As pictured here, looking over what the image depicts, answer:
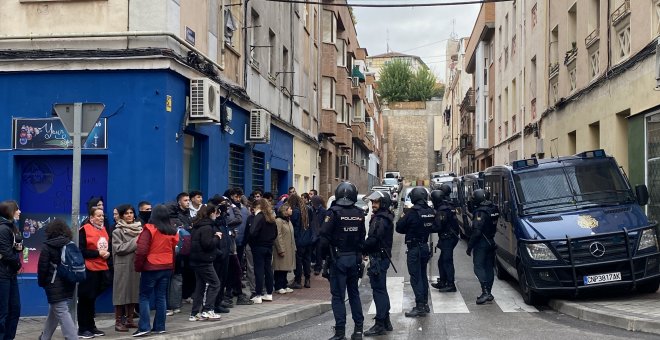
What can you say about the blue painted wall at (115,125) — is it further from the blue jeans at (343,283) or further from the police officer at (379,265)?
the police officer at (379,265)

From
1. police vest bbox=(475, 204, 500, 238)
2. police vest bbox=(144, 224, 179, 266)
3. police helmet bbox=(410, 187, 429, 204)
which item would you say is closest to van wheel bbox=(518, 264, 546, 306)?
police vest bbox=(475, 204, 500, 238)

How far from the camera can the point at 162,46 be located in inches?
404

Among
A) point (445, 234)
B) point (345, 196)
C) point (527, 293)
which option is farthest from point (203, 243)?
point (527, 293)

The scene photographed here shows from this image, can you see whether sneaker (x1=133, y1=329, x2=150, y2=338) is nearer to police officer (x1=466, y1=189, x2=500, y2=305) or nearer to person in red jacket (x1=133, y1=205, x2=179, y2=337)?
person in red jacket (x1=133, y1=205, x2=179, y2=337)

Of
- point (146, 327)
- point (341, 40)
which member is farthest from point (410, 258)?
point (341, 40)

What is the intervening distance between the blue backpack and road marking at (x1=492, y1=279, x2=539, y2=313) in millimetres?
6025

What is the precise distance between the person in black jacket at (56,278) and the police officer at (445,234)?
5619 mm

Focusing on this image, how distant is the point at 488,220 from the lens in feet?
35.3

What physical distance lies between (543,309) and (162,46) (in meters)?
7.01

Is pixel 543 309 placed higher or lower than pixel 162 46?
lower

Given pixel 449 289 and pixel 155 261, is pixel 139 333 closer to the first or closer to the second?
pixel 155 261

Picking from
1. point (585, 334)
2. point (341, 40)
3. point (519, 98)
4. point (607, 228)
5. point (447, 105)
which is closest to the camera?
point (585, 334)

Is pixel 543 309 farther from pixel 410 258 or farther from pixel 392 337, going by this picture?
pixel 392 337

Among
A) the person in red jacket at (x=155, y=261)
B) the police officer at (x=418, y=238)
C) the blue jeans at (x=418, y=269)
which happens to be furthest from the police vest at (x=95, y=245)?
the blue jeans at (x=418, y=269)
